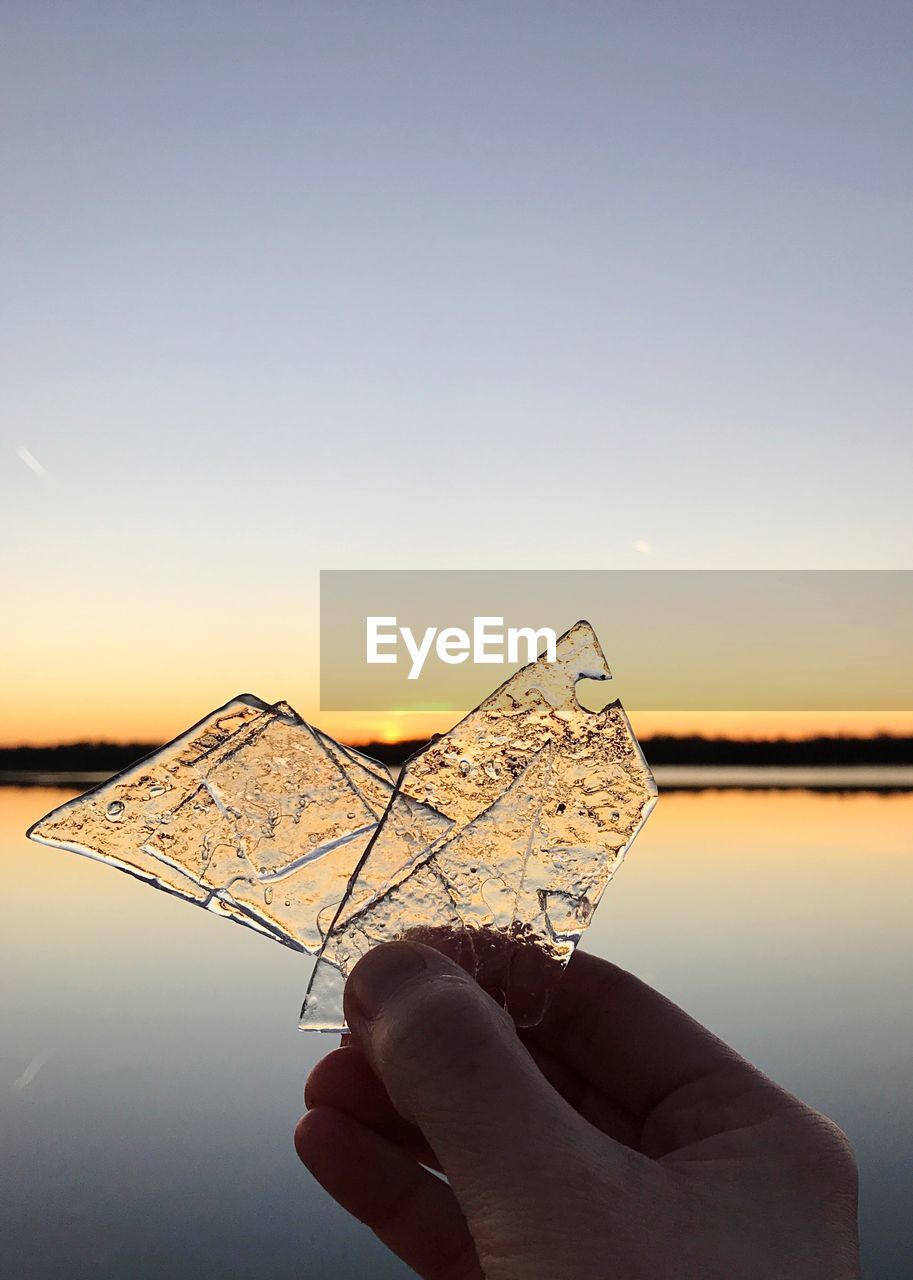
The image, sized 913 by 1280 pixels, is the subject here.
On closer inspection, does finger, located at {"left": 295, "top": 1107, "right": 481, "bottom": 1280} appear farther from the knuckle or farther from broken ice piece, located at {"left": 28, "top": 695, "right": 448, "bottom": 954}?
the knuckle

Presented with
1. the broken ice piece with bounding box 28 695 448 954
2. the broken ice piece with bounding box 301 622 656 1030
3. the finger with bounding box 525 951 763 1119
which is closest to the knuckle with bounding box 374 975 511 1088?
the broken ice piece with bounding box 301 622 656 1030

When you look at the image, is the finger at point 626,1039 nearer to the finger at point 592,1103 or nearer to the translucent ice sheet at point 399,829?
the finger at point 592,1103

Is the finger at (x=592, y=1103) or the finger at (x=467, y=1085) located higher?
the finger at (x=467, y=1085)

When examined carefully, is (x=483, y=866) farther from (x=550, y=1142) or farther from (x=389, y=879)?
(x=550, y=1142)

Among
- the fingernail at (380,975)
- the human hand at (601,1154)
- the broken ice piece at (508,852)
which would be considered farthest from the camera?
the broken ice piece at (508,852)

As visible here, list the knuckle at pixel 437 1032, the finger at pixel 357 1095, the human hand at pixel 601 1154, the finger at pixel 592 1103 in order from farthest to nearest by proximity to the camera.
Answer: the finger at pixel 357 1095 → the finger at pixel 592 1103 → the knuckle at pixel 437 1032 → the human hand at pixel 601 1154

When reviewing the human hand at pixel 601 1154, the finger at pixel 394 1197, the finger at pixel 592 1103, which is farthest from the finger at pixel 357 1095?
the human hand at pixel 601 1154
